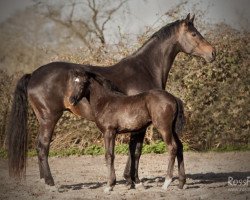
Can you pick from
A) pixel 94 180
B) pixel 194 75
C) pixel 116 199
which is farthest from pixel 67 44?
pixel 116 199

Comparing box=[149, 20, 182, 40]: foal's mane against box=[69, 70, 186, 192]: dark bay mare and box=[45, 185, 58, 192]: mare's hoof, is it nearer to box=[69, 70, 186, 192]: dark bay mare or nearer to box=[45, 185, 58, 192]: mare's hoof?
box=[69, 70, 186, 192]: dark bay mare

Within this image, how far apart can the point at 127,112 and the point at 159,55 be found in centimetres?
171

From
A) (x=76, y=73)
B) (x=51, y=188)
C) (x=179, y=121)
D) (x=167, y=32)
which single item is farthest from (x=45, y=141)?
(x=167, y=32)

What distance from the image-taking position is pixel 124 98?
6656mm

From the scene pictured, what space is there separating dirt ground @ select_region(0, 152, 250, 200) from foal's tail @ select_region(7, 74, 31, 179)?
378 millimetres

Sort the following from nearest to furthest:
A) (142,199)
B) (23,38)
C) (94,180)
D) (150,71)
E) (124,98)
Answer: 1. (142,199)
2. (124,98)
3. (150,71)
4. (94,180)
5. (23,38)

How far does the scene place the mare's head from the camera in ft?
25.6

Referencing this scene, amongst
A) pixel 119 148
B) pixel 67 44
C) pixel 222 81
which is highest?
pixel 67 44

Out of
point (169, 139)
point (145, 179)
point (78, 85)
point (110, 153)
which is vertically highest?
point (78, 85)

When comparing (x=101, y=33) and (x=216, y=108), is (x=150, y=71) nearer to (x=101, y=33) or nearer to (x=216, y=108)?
(x=216, y=108)

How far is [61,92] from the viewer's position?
23.7 ft

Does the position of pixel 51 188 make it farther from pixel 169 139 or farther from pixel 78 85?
pixel 169 139

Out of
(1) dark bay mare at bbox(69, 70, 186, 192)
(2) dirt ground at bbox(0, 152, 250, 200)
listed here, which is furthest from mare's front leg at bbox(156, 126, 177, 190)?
(2) dirt ground at bbox(0, 152, 250, 200)

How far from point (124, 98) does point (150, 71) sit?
3.77 ft
